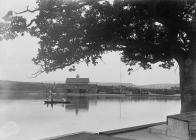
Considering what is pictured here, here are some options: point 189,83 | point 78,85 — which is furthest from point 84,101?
point 189,83

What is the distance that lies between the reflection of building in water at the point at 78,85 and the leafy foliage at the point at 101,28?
403 feet

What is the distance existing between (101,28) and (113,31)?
58cm

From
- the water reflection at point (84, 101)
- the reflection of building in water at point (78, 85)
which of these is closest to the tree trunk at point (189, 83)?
the water reflection at point (84, 101)

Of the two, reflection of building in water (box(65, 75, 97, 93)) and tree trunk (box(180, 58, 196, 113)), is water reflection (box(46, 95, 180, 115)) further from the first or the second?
tree trunk (box(180, 58, 196, 113))

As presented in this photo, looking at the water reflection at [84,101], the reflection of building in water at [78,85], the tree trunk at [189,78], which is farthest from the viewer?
the reflection of building in water at [78,85]

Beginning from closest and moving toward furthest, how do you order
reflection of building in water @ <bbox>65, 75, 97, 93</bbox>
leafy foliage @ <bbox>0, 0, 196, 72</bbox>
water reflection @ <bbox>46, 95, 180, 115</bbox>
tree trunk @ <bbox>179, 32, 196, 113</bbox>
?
leafy foliage @ <bbox>0, 0, 196, 72</bbox> < tree trunk @ <bbox>179, 32, 196, 113</bbox> < water reflection @ <bbox>46, 95, 180, 115</bbox> < reflection of building in water @ <bbox>65, 75, 97, 93</bbox>

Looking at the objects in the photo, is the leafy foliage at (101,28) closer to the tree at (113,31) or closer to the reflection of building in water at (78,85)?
the tree at (113,31)

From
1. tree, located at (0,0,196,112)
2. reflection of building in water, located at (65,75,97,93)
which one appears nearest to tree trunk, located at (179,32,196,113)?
tree, located at (0,0,196,112)

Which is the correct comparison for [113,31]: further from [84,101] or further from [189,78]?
[84,101]

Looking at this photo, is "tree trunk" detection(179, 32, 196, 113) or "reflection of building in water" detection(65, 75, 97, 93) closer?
"tree trunk" detection(179, 32, 196, 113)

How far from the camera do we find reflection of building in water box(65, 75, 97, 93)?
137 meters

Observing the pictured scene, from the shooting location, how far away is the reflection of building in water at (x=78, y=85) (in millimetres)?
137125

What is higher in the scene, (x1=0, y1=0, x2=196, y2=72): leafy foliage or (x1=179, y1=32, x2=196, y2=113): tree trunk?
(x1=0, y1=0, x2=196, y2=72): leafy foliage

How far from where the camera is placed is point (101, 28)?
13172 mm
